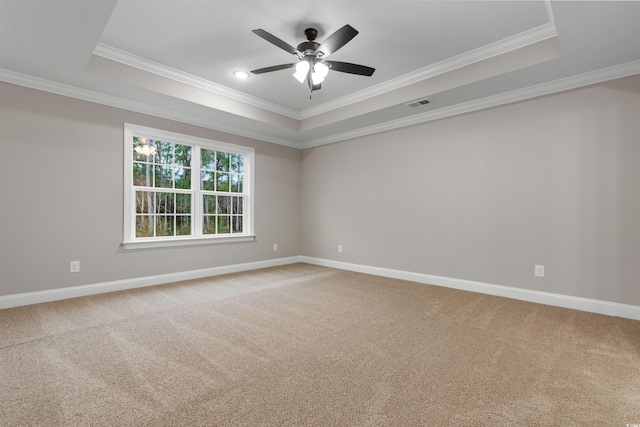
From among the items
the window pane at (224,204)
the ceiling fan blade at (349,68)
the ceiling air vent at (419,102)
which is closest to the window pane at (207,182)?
the window pane at (224,204)

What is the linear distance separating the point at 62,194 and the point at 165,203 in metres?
1.15

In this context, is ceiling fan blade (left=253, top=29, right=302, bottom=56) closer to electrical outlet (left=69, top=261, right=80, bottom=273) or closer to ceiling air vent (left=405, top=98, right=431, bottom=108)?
ceiling air vent (left=405, top=98, right=431, bottom=108)

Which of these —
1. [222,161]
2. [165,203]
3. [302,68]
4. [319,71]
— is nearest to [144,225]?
[165,203]

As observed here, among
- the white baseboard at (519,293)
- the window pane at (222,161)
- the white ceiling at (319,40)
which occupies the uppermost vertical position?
the white ceiling at (319,40)

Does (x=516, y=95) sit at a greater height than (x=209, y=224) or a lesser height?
greater

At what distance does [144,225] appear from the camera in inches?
162

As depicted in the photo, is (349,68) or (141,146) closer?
(349,68)

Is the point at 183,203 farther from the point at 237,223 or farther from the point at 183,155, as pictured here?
the point at 237,223

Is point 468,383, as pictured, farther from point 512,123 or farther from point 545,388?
point 512,123

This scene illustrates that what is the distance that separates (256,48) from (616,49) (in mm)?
3380

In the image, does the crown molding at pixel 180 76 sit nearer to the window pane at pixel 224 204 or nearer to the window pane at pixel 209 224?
the window pane at pixel 224 204

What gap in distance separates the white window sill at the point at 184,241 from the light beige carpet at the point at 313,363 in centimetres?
75

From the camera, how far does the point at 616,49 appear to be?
2656 mm

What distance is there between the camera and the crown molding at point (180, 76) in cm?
312
